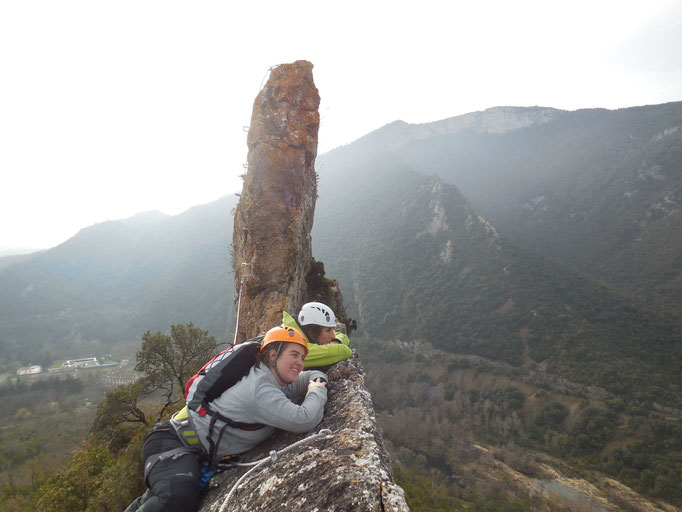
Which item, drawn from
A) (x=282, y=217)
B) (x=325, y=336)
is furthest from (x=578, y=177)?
(x=325, y=336)

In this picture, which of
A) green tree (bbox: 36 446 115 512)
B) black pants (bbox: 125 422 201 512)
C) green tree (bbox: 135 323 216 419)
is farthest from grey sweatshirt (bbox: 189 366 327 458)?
green tree (bbox: 135 323 216 419)

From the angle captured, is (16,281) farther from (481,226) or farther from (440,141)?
(440,141)

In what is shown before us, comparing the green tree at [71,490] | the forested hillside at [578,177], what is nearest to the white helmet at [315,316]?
the green tree at [71,490]

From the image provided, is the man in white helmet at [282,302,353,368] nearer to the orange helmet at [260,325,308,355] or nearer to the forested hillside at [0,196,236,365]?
the orange helmet at [260,325,308,355]

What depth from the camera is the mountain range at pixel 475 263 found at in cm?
6069

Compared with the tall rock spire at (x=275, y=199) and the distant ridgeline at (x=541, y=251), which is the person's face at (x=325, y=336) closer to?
the tall rock spire at (x=275, y=199)

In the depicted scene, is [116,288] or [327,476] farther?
[116,288]

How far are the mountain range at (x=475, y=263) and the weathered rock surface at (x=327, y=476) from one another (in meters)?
46.6

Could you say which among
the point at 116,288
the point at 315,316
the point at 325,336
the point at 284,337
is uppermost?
the point at 284,337

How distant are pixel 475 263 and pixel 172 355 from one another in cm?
7818

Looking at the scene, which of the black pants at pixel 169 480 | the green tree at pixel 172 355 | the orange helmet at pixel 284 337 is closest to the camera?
the black pants at pixel 169 480

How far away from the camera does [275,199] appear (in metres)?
10.8

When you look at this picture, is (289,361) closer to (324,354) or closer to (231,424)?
(231,424)

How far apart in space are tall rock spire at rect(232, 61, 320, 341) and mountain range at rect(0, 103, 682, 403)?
119ft
